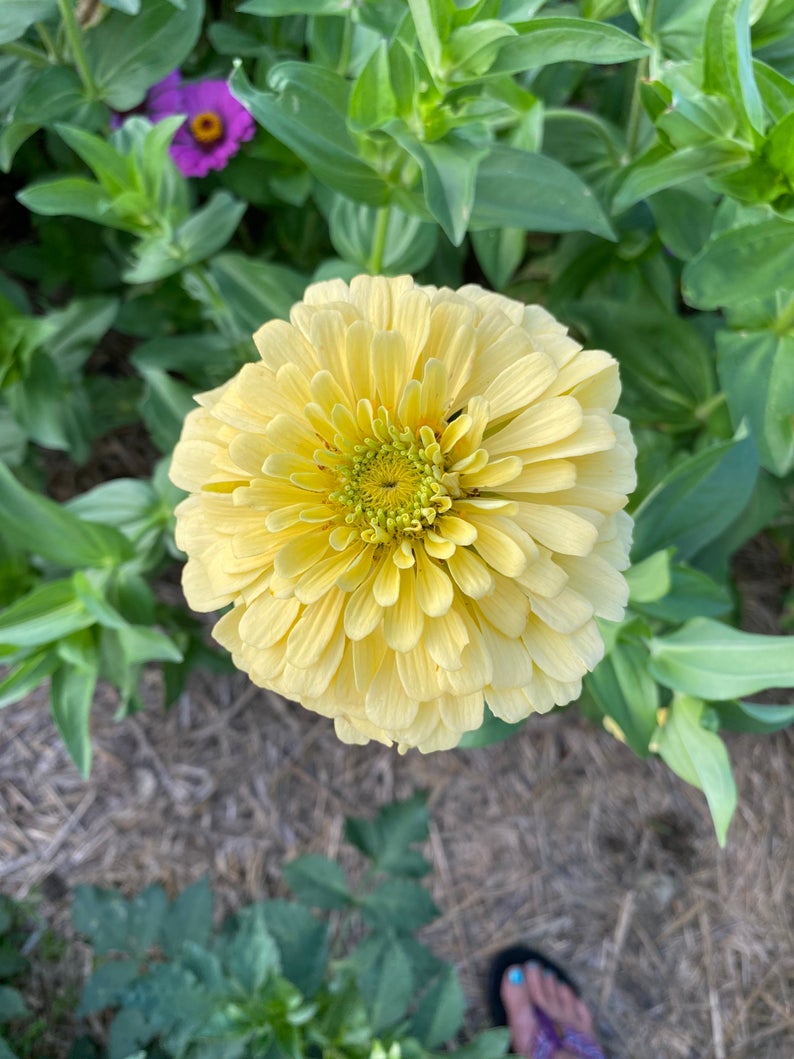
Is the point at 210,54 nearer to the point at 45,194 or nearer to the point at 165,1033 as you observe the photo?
the point at 45,194

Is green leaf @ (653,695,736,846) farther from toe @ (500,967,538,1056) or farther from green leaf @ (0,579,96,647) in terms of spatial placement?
toe @ (500,967,538,1056)

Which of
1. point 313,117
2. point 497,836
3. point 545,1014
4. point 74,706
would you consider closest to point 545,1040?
point 545,1014

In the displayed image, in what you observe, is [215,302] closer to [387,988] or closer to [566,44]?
[566,44]

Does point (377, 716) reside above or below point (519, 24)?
below

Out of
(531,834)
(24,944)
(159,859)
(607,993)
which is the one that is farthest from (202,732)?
(607,993)

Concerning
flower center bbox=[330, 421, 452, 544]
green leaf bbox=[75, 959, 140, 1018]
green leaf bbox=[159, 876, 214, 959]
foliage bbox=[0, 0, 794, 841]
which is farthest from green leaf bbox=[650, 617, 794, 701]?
green leaf bbox=[75, 959, 140, 1018]
